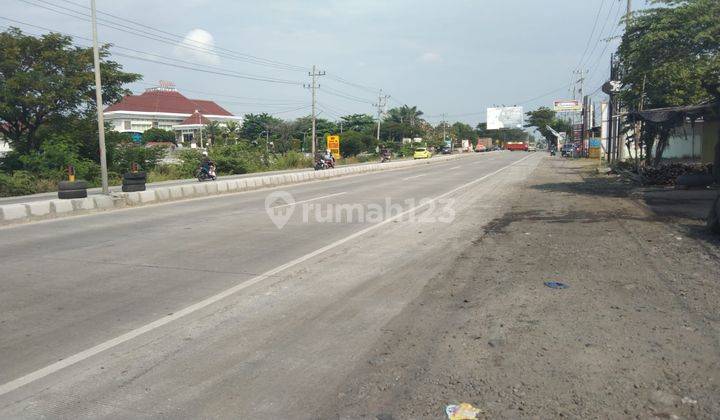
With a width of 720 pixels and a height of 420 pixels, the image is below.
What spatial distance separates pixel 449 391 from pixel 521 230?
7608mm

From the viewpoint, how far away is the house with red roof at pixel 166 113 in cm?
8694

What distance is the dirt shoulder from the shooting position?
12.4ft

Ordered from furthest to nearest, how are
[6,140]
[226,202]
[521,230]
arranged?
[6,140], [226,202], [521,230]

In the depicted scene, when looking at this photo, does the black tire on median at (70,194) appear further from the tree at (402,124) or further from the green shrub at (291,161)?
the tree at (402,124)

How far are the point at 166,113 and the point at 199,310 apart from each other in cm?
9536

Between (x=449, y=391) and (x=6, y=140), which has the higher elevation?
(x=6, y=140)

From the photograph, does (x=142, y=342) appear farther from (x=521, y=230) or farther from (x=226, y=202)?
(x=226, y=202)

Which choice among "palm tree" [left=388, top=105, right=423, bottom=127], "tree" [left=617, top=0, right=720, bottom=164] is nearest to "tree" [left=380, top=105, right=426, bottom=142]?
"palm tree" [left=388, top=105, right=423, bottom=127]

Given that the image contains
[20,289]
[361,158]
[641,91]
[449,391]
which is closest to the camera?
[449,391]

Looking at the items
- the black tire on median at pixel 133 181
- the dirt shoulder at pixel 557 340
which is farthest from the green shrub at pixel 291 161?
the dirt shoulder at pixel 557 340

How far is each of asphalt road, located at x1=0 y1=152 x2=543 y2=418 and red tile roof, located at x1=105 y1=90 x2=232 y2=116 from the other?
3386 inches

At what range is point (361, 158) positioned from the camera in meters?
69.1

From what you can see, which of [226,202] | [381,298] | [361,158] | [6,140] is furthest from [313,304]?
[361,158]

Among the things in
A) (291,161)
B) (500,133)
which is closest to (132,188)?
(291,161)
